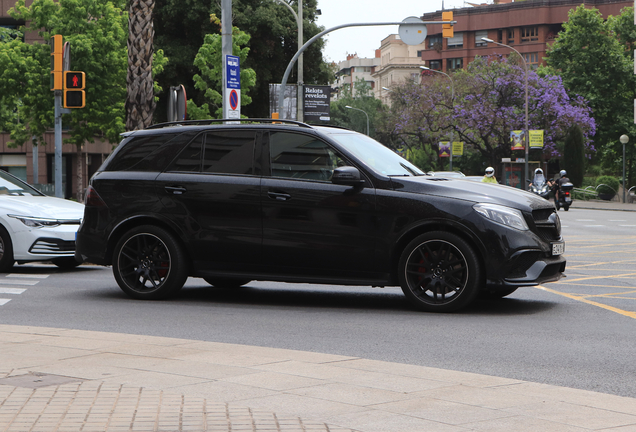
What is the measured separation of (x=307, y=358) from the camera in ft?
20.4

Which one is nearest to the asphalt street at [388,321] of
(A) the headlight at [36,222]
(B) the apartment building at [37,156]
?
(A) the headlight at [36,222]

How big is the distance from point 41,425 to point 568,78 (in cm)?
6822

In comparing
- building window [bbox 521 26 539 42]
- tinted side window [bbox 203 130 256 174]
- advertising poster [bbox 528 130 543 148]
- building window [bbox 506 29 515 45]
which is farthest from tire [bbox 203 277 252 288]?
building window [bbox 506 29 515 45]

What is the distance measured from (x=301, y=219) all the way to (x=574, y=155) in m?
54.7

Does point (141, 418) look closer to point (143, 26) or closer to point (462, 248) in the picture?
point (462, 248)

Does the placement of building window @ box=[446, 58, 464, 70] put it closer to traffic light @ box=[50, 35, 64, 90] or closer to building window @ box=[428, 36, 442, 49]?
building window @ box=[428, 36, 442, 49]

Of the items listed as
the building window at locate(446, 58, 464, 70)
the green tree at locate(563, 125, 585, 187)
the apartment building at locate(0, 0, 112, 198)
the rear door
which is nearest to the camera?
the rear door

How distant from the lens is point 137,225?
9547mm

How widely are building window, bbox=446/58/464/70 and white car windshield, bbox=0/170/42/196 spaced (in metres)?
101

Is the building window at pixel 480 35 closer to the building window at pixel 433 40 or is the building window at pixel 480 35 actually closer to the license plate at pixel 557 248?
the building window at pixel 433 40

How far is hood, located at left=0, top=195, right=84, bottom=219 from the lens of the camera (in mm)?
12289

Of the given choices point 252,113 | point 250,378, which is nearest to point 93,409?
point 250,378

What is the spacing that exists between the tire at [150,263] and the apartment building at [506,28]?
94045 mm

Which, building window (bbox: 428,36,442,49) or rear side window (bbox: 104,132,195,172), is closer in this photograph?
rear side window (bbox: 104,132,195,172)
